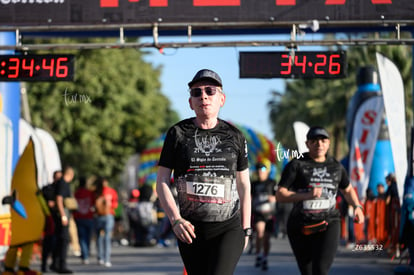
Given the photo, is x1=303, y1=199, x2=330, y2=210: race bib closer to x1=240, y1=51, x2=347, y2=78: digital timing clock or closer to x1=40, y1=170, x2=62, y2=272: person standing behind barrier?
x1=240, y1=51, x2=347, y2=78: digital timing clock

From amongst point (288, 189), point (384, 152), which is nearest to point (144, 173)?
point (384, 152)

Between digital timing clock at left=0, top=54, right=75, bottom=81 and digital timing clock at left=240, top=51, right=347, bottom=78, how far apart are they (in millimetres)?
2219

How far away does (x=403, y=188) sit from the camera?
13086mm

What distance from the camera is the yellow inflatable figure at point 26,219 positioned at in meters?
12.6

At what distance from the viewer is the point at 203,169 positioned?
6199mm

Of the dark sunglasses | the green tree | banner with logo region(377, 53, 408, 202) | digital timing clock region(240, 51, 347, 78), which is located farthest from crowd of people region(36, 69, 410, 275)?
the green tree

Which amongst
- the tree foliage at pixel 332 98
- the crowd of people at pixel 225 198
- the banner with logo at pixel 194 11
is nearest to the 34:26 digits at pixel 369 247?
the crowd of people at pixel 225 198

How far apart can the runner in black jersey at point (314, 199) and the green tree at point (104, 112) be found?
41.7 feet

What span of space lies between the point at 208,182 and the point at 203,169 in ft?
0.32

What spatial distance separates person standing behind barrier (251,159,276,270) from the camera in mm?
15492

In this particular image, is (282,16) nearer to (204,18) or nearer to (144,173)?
(204,18)

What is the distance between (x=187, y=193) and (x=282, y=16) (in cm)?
552

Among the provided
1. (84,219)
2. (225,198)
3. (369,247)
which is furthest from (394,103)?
(84,219)

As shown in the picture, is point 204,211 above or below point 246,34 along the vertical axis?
below
